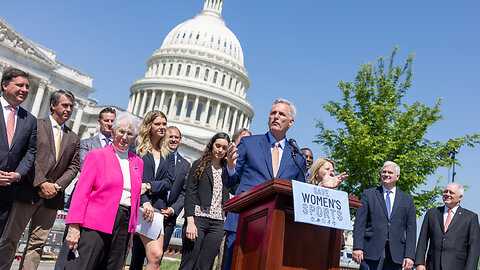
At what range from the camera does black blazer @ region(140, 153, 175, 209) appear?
5906mm

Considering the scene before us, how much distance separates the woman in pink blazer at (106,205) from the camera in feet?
13.7

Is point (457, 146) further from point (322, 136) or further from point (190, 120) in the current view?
point (190, 120)

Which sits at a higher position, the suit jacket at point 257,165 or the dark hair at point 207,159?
the dark hair at point 207,159

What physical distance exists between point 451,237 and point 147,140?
4.63 m

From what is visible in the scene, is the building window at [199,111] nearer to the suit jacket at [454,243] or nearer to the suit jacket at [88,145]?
the suit jacket at [88,145]

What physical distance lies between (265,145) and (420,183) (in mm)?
17453

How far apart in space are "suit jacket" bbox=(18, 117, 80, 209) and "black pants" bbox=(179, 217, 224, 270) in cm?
164

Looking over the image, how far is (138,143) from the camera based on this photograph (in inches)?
242

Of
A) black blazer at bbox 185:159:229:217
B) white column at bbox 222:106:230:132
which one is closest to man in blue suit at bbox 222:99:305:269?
black blazer at bbox 185:159:229:217

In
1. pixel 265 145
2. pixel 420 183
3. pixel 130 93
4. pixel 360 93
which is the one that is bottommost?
pixel 265 145

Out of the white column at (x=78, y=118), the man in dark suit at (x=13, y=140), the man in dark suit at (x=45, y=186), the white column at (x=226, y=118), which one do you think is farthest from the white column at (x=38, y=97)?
the man in dark suit at (x=13, y=140)

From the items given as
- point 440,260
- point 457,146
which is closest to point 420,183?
point 457,146

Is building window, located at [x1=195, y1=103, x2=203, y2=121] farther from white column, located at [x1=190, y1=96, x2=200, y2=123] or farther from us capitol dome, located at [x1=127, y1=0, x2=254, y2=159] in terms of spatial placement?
white column, located at [x1=190, y1=96, x2=200, y2=123]

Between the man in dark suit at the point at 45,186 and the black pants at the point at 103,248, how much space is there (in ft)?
5.18
